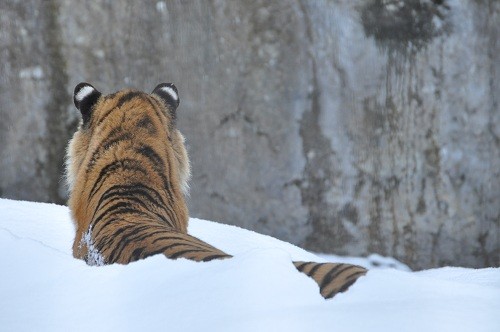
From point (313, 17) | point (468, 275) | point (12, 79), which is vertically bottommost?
point (468, 275)

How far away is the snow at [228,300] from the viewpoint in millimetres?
979

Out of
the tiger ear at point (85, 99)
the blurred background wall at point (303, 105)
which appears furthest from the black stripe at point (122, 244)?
the blurred background wall at point (303, 105)

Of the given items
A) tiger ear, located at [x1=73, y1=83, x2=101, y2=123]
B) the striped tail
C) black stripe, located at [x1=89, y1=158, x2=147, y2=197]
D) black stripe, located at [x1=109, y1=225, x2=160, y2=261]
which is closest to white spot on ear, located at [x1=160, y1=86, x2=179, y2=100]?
tiger ear, located at [x1=73, y1=83, x2=101, y2=123]

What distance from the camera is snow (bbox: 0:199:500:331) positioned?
0.98 meters

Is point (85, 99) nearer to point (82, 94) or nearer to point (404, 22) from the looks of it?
point (82, 94)

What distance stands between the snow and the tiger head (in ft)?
3.45

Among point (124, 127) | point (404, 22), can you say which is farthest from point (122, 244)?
point (404, 22)

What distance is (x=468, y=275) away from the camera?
9.57ft

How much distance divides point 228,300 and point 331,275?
1.16 ft

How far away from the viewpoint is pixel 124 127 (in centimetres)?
228

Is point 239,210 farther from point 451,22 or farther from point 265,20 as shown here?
point 451,22

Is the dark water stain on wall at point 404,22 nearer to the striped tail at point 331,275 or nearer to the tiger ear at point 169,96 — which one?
the tiger ear at point 169,96

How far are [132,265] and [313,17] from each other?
2.38 meters

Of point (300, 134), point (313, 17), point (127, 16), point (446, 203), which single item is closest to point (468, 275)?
point (446, 203)
